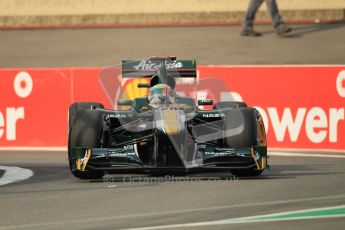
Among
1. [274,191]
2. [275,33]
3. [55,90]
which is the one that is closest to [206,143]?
[274,191]

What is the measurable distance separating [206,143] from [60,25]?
15.1 meters

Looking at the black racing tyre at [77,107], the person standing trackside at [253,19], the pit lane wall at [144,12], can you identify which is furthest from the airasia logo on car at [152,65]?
the pit lane wall at [144,12]

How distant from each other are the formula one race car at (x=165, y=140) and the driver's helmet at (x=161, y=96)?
1cm

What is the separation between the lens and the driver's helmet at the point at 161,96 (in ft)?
51.9

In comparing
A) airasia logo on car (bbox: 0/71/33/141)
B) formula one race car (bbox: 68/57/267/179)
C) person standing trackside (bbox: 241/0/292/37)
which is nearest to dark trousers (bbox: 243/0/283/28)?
person standing trackside (bbox: 241/0/292/37)

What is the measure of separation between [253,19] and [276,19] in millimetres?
679

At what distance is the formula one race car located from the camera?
1405cm

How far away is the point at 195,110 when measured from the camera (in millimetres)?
15234

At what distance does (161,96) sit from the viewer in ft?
52.0

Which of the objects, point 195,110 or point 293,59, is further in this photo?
point 293,59

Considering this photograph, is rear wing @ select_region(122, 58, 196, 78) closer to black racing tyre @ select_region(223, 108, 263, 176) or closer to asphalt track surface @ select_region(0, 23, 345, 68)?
black racing tyre @ select_region(223, 108, 263, 176)

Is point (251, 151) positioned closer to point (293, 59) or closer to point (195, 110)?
point (195, 110)

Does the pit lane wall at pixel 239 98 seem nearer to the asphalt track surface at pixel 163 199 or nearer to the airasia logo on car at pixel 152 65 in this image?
the airasia logo on car at pixel 152 65

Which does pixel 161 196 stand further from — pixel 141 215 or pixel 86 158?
pixel 86 158
